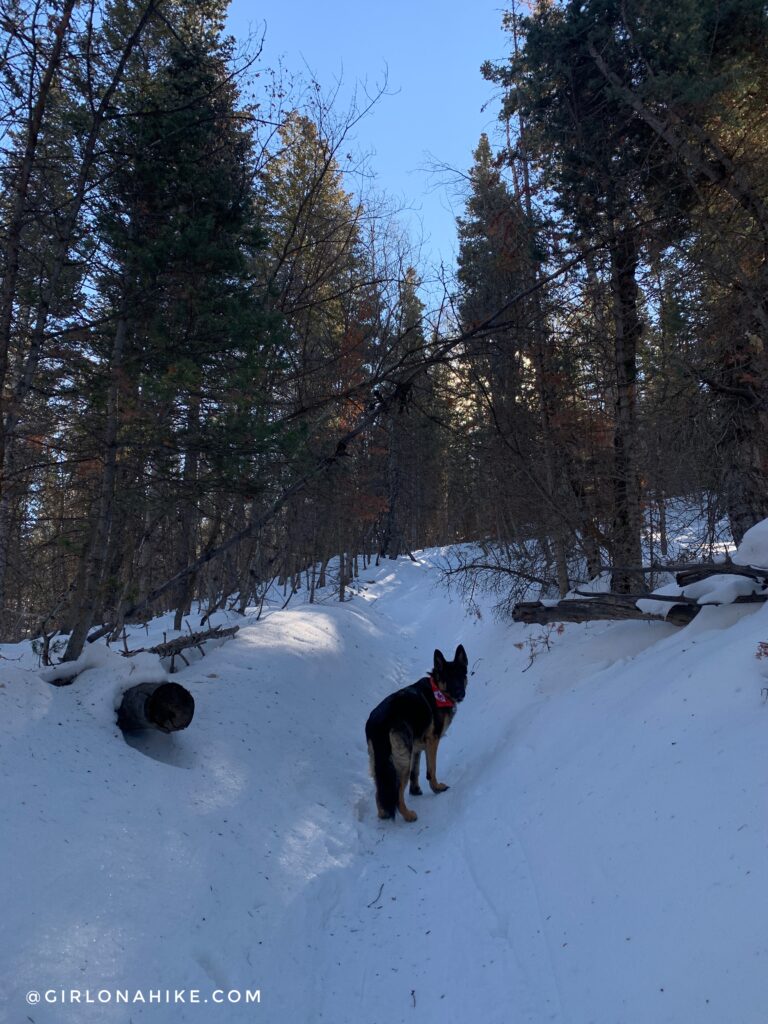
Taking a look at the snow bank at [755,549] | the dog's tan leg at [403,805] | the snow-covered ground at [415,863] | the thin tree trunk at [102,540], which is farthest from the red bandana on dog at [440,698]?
the thin tree trunk at [102,540]

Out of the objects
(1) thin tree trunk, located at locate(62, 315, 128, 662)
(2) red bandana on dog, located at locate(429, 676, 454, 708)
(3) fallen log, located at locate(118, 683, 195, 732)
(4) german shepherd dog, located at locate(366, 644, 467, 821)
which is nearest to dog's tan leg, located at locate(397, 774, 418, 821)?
(4) german shepherd dog, located at locate(366, 644, 467, 821)

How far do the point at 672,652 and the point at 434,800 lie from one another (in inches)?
114

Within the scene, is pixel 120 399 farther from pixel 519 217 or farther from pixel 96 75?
pixel 519 217

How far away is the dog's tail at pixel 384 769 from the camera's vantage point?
231 inches

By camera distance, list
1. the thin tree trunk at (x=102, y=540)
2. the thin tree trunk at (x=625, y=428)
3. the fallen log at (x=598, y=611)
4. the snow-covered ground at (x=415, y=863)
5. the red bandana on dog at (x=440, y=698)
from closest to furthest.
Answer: the snow-covered ground at (x=415, y=863) → the fallen log at (x=598, y=611) → the red bandana on dog at (x=440, y=698) → the thin tree trunk at (x=102, y=540) → the thin tree trunk at (x=625, y=428)

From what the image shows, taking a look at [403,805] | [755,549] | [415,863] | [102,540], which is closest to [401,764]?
[403,805]

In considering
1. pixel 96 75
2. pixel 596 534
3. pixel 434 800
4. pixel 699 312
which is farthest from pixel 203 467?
pixel 699 312

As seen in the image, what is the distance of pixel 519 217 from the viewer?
9.83 metres

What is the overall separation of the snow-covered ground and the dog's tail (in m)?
0.28

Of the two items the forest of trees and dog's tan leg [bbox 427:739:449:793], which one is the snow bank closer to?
the forest of trees

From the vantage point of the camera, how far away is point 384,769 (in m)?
5.86

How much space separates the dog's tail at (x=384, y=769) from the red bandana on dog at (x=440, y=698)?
103 centimetres

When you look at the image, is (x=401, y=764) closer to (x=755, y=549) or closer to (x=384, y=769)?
(x=384, y=769)

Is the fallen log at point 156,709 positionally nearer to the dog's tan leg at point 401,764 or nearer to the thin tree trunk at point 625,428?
the dog's tan leg at point 401,764
